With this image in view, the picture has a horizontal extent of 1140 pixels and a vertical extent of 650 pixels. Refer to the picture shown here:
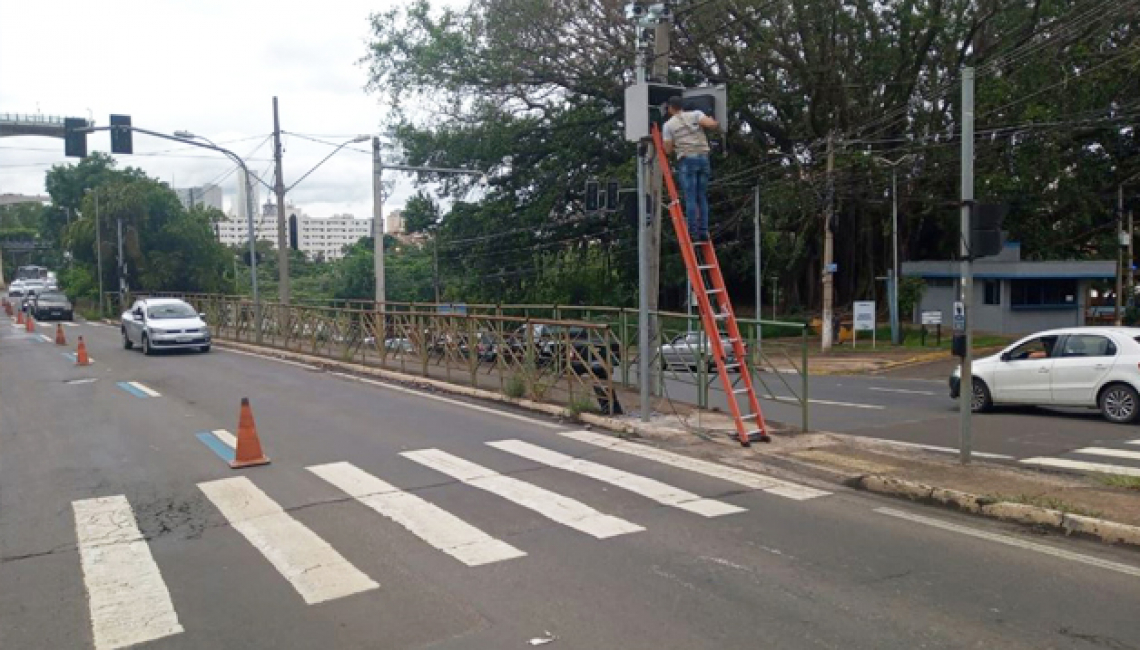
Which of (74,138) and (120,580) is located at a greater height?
(74,138)

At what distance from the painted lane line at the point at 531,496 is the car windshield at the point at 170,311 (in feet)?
60.8

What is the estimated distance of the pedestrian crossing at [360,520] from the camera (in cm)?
580

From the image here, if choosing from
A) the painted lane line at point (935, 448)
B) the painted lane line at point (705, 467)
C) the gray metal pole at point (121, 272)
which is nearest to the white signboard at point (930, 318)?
the painted lane line at point (935, 448)

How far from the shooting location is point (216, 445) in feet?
37.2

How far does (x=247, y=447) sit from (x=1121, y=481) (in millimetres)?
9104

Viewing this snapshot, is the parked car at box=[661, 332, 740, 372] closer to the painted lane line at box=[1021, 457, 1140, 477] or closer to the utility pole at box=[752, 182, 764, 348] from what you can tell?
the utility pole at box=[752, 182, 764, 348]

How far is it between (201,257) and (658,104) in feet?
164

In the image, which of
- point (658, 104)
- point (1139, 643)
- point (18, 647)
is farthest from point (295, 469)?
point (1139, 643)

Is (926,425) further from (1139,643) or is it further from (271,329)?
(271,329)

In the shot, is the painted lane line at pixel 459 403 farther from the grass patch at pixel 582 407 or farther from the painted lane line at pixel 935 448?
the painted lane line at pixel 935 448

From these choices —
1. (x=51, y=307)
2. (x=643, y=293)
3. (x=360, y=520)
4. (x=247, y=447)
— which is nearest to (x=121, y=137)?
(x=247, y=447)

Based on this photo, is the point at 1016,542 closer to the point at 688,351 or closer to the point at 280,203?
the point at 688,351

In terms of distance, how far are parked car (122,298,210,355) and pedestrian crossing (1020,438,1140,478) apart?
2200cm

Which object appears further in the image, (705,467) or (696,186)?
(696,186)
